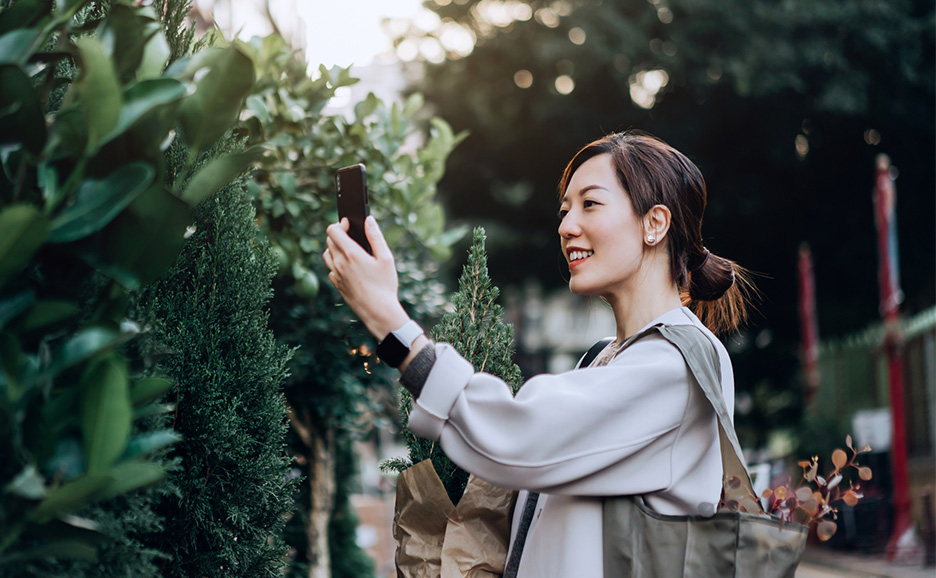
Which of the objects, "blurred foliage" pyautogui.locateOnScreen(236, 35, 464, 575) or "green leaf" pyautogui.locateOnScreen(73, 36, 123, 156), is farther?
"blurred foliage" pyautogui.locateOnScreen(236, 35, 464, 575)

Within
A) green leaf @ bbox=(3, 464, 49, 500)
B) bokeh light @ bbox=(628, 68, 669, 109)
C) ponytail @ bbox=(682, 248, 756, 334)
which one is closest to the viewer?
green leaf @ bbox=(3, 464, 49, 500)

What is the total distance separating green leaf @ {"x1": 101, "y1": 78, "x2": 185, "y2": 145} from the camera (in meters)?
1.20

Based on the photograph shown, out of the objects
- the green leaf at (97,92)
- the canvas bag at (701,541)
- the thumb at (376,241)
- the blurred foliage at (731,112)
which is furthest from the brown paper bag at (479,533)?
the blurred foliage at (731,112)

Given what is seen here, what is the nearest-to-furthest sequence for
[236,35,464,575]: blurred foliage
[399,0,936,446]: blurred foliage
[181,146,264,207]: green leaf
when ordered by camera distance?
[181,146,264,207]: green leaf, [236,35,464,575]: blurred foliage, [399,0,936,446]: blurred foliage

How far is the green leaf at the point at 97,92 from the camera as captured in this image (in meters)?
1.11

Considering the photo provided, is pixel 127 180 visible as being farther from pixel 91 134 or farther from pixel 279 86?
pixel 279 86

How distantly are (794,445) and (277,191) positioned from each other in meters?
13.4

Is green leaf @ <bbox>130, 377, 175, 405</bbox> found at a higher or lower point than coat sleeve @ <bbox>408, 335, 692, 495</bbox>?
higher

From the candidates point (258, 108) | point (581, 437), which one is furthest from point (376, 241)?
point (258, 108)

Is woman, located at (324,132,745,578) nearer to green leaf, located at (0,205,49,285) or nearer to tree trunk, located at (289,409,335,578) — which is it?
green leaf, located at (0,205,49,285)

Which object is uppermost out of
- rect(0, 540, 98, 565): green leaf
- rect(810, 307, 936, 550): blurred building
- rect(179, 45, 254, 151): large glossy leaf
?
rect(179, 45, 254, 151): large glossy leaf

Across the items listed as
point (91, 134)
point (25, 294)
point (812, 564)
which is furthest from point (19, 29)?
point (812, 564)

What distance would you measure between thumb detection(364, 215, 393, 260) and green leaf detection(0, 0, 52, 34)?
2.16 ft

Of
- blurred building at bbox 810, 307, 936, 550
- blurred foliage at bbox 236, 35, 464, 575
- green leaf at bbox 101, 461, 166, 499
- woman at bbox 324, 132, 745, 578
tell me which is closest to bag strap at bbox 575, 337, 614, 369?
woman at bbox 324, 132, 745, 578
